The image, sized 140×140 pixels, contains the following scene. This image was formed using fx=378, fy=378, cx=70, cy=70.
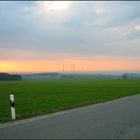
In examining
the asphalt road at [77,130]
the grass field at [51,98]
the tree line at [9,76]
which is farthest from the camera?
the tree line at [9,76]

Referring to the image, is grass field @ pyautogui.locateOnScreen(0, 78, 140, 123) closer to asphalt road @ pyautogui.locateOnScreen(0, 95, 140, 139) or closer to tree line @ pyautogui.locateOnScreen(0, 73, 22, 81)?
asphalt road @ pyautogui.locateOnScreen(0, 95, 140, 139)

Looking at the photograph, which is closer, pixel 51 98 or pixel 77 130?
pixel 77 130

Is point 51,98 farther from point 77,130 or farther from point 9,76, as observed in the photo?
point 9,76

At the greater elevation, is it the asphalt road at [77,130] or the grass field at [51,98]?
the asphalt road at [77,130]

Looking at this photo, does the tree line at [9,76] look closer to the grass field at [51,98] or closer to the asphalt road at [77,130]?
the grass field at [51,98]

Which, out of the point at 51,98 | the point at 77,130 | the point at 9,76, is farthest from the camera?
the point at 9,76

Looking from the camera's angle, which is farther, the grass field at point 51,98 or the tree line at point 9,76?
the tree line at point 9,76

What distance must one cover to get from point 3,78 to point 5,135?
170521 mm

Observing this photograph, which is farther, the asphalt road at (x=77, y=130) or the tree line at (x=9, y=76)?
the tree line at (x=9, y=76)

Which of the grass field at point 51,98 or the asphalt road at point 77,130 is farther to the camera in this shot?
the grass field at point 51,98

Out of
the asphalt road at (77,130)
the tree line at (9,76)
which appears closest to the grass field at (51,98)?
the asphalt road at (77,130)

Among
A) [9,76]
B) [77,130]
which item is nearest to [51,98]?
[77,130]

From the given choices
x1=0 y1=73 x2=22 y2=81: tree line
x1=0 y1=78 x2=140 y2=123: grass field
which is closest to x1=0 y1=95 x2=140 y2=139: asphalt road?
x1=0 y1=78 x2=140 y2=123: grass field

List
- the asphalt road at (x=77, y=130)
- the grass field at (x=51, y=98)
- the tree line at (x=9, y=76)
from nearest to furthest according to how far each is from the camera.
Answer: the asphalt road at (x=77, y=130)
the grass field at (x=51, y=98)
the tree line at (x=9, y=76)
